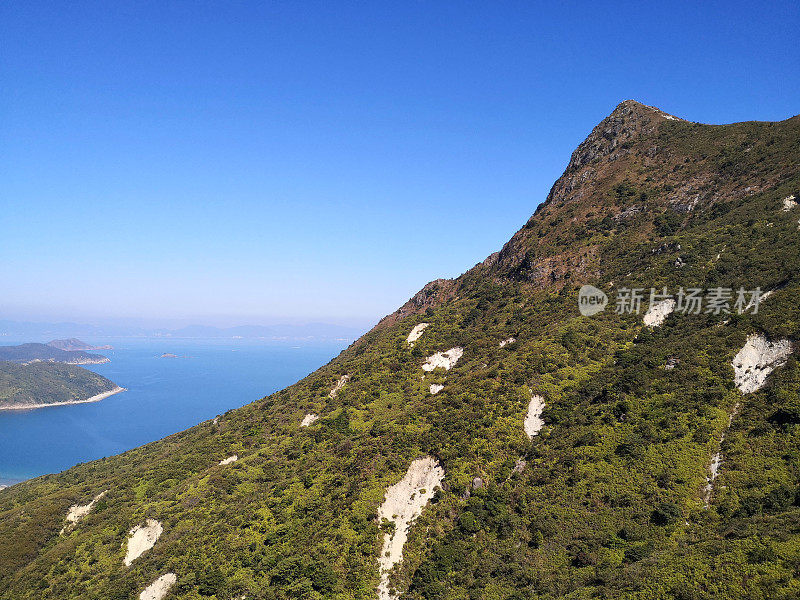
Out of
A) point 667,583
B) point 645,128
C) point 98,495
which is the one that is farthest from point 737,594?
point 645,128

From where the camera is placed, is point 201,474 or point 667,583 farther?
point 201,474

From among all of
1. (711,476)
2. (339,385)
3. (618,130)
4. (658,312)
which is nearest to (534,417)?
(711,476)

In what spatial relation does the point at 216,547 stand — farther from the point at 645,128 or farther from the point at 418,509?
the point at 645,128

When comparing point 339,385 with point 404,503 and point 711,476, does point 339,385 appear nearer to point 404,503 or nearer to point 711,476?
point 404,503

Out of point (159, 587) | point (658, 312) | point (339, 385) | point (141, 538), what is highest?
point (658, 312)

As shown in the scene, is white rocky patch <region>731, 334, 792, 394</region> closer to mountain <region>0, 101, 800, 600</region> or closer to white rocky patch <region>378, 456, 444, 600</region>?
mountain <region>0, 101, 800, 600</region>

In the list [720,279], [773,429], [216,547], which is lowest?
[216,547]
